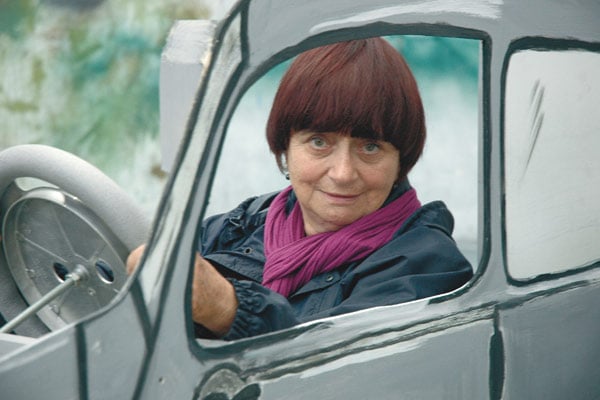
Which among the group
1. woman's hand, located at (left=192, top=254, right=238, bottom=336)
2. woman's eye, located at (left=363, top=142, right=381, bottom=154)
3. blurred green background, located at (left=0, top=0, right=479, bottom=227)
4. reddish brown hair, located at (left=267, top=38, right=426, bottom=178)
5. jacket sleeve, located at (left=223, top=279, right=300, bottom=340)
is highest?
reddish brown hair, located at (left=267, top=38, right=426, bottom=178)

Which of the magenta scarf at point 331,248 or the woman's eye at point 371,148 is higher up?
the woman's eye at point 371,148

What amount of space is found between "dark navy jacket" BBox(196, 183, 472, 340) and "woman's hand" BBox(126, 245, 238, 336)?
0.06 ft

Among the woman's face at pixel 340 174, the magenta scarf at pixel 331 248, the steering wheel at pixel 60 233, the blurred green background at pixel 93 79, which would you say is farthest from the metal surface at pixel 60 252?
the blurred green background at pixel 93 79

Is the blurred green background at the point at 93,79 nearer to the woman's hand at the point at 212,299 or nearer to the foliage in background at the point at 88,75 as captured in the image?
the foliage in background at the point at 88,75

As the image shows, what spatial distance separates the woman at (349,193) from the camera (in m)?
2.18

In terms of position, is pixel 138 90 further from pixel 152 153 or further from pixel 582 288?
pixel 582 288

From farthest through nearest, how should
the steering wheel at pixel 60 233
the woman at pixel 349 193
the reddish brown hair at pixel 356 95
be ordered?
the reddish brown hair at pixel 356 95 < the woman at pixel 349 193 < the steering wheel at pixel 60 233

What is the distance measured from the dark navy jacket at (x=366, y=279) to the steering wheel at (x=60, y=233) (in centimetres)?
27

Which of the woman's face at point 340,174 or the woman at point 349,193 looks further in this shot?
the woman's face at point 340,174

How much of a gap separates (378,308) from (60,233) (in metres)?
0.72

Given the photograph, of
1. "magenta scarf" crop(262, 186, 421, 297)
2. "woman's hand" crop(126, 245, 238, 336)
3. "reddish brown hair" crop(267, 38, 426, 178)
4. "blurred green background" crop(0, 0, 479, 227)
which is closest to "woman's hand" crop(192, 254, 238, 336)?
"woman's hand" crop(126, 245, 238, 336)

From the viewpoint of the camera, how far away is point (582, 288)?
6.83 ft

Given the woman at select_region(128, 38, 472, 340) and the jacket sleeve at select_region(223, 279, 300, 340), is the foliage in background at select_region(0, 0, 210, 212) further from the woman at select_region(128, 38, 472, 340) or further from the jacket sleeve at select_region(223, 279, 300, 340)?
the jacket sleeve at select_region(223, 279, 300, 340)

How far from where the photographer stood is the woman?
2.18m
